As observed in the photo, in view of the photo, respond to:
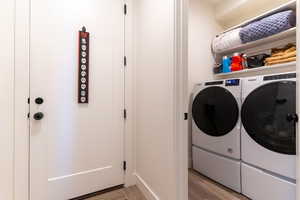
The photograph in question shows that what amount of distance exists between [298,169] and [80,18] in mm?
2087

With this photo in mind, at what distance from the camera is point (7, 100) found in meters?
1.33

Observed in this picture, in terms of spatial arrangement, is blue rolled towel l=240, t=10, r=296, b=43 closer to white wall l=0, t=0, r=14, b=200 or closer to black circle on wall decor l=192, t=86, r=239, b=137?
black circle on wall decor l=192, t=86, r=239, b=137

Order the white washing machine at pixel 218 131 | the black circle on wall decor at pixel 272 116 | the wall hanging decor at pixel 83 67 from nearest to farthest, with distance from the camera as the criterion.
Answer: the black circle on wall decor at pixel 272 116
the wall hanging decor at pixel 83 67
the white washing machine at pixel 218 131

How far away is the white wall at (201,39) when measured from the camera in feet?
7.90

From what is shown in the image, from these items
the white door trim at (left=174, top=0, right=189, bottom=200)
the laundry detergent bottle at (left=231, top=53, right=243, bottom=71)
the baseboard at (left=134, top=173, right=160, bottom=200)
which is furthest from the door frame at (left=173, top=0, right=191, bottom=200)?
the laundry detergent bottle at (left=231, top=53, right=243, bottom=71)

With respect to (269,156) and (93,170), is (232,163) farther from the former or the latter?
(93,170)

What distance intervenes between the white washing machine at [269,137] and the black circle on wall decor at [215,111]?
0.44ft

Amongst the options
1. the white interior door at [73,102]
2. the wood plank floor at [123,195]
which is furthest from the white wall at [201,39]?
the wood plank floor at [123,195]

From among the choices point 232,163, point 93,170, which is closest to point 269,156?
point 232,163

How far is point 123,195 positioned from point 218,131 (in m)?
1.29

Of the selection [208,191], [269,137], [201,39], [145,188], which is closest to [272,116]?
[269,137]

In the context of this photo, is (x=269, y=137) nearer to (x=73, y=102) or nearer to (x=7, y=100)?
(x=73, y=102)

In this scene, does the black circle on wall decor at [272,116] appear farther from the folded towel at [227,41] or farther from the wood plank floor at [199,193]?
the folded towel at [227,41]

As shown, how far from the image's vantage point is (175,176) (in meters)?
1.21
